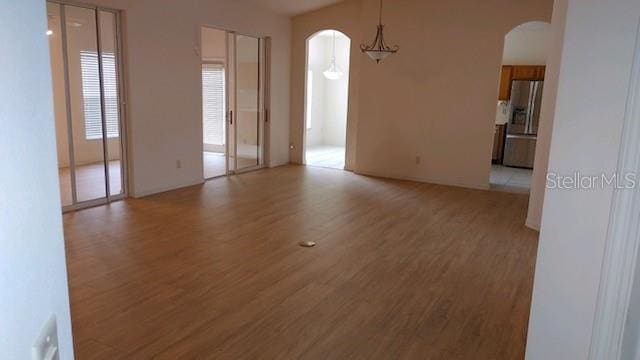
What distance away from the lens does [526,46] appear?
30.7 feet

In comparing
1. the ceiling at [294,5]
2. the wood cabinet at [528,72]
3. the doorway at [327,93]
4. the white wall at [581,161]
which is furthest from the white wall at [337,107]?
the white wall at [581,161]

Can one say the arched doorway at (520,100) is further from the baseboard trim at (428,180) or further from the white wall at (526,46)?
the baseboard trim at (428,180)

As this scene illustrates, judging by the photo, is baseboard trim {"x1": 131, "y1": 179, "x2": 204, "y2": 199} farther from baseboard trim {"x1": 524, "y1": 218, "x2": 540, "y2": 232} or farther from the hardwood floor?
baseboard trim {"x1": 524, "y1": 218, "x2": 540, "y2": 232}

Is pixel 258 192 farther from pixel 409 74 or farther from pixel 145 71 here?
pixel 409 74

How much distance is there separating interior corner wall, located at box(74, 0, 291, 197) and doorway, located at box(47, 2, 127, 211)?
0.17 metres

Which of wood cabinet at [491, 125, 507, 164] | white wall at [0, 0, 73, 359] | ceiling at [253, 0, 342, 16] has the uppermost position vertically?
ceiling at [253, 0, 342, 16]

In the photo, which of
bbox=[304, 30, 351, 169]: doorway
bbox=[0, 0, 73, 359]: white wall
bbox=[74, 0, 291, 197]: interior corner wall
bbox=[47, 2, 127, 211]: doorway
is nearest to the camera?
bbox=[0, 0, 73, 359]: white wall

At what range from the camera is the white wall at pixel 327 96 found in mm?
12438

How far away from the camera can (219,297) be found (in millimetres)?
3240

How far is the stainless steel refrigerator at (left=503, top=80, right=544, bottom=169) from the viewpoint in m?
9.32

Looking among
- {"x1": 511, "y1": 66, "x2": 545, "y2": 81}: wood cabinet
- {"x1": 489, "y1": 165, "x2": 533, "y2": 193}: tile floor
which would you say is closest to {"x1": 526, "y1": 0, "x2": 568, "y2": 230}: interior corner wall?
{"x1": 489, "y1": 165, "x2": 533, "y2": 193}: tile floor

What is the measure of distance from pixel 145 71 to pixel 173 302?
378 centimetres

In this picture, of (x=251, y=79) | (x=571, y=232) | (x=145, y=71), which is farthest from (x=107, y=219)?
(x=571, y=232)

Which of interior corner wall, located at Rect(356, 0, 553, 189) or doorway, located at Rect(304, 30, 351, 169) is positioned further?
doorway, located at Rect(304, 30, 351, 169)
